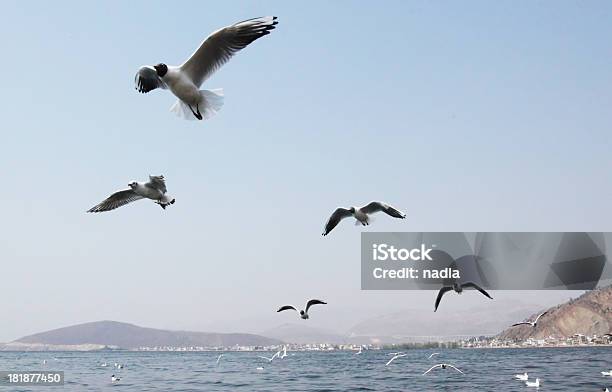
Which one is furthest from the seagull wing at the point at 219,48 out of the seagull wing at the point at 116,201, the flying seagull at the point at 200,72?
the seagull wing at the point at 116,201

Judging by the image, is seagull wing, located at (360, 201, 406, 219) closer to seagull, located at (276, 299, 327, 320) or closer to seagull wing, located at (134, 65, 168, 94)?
seagull, located at (276, 299, 327, 320)

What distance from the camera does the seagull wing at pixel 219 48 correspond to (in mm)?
9859

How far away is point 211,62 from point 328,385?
2906cm

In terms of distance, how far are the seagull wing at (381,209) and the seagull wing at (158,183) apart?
269 inches

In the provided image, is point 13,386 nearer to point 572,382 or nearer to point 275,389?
point 275,389

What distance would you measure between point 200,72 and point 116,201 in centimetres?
490

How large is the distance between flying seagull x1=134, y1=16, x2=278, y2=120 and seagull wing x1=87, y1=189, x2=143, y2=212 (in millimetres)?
4188

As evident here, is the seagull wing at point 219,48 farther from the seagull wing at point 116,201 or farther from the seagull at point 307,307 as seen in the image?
the seagull at point 307,307

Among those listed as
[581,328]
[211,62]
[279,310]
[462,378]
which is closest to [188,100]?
[211,62]

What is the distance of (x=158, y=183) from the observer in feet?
41.8

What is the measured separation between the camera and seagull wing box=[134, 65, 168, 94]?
10.1 meters

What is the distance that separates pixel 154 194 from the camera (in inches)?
505

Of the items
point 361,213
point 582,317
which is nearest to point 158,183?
point 361,213

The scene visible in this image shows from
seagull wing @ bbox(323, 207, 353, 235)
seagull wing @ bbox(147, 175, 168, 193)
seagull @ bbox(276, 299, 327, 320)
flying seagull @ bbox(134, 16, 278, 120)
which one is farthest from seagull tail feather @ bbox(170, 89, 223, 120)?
seagull @ bbox(276, 299, 327, 320)
